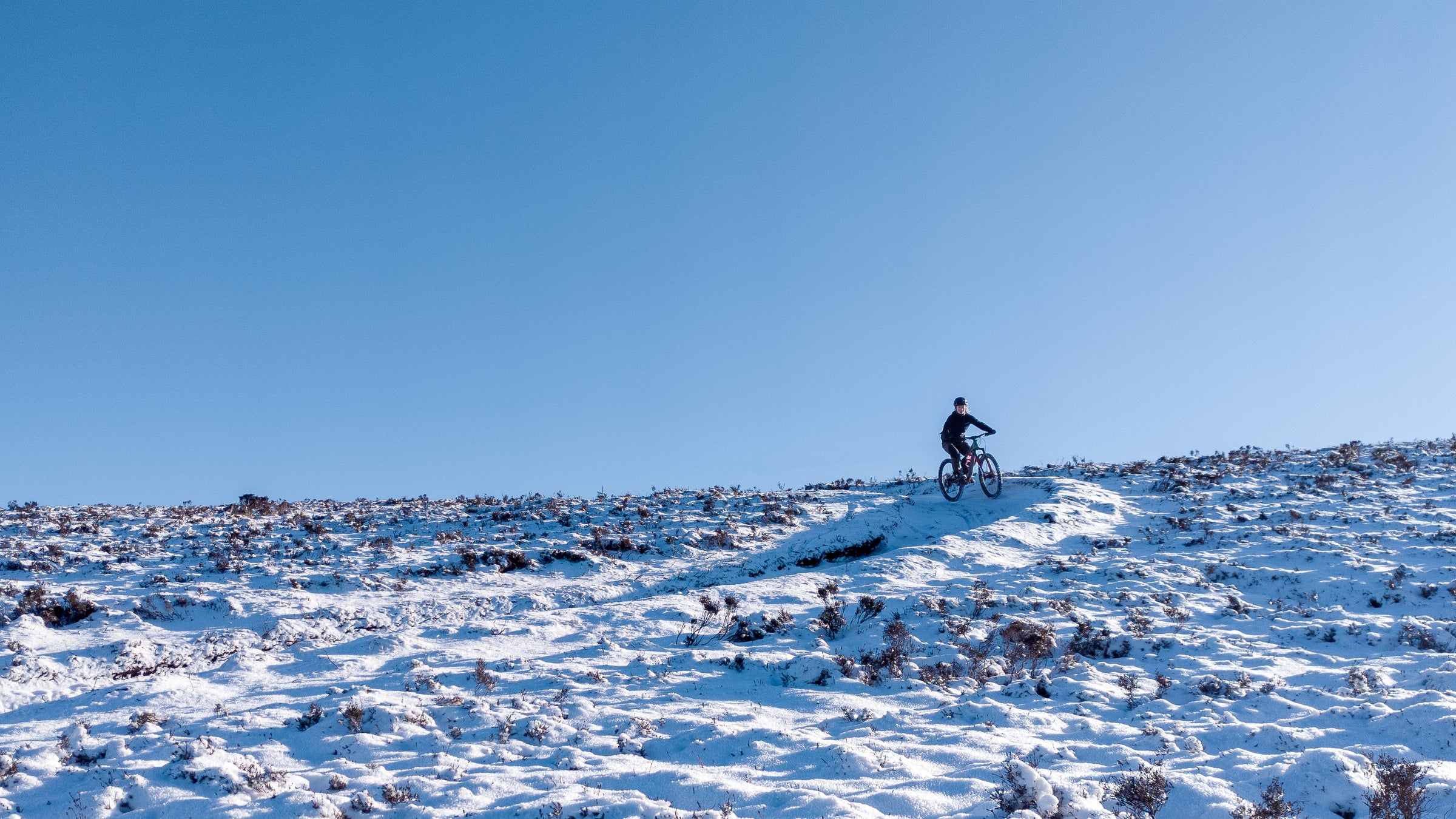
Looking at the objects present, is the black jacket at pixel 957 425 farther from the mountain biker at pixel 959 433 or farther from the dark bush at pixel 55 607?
the dark bush at pixel 55 607

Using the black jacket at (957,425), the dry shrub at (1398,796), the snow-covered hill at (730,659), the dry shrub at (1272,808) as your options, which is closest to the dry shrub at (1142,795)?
the snow-covered hill at (730,659)

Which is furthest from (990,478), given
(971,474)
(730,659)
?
(730,659)

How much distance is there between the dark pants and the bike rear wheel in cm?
13

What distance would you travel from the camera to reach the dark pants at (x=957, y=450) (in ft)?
69.6

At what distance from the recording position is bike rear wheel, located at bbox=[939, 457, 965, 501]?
70.7ft

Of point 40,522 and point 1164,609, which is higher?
point 40,522

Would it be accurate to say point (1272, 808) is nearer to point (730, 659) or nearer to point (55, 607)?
point (730, 659)

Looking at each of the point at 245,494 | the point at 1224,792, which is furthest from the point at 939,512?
the point at 245,494

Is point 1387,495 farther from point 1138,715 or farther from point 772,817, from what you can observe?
point 772,817

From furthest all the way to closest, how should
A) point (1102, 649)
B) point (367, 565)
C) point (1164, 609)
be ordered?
point (367, 565) < point (1164, 609) < point (1102, 649)

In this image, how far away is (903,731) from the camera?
7727 mm

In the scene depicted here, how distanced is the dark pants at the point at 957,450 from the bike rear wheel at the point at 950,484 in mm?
126

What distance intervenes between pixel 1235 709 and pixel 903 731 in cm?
357

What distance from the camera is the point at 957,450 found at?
21.3 m
